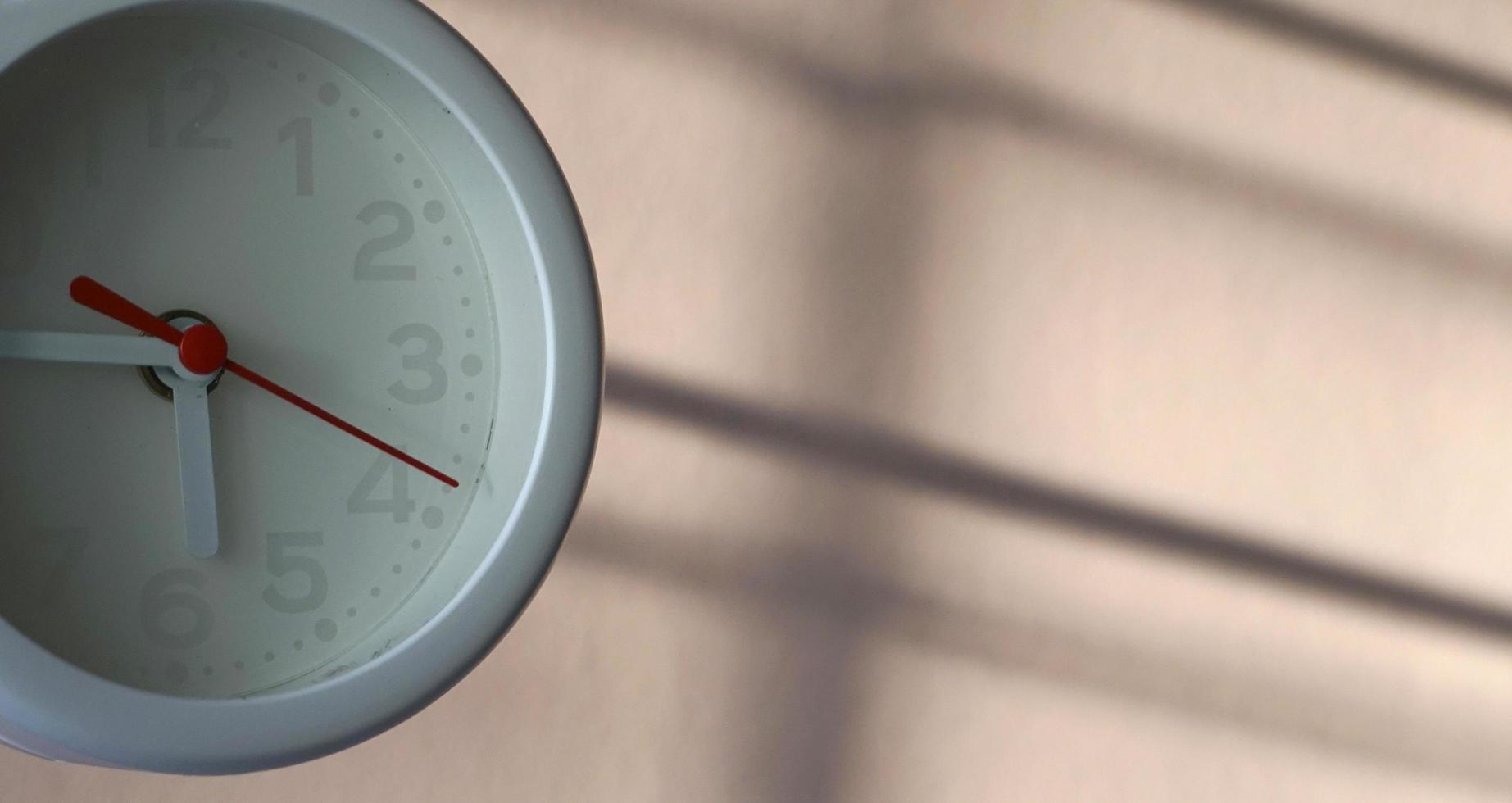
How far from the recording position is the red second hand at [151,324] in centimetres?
76

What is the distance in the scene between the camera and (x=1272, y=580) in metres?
1.38

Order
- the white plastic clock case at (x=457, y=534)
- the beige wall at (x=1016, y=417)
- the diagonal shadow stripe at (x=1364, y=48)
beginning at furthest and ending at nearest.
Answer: the diagonal shadow stripe at (x=1364, y=48), the beige wall at (x=1016, y=417), the white plastic clock case at (x=457, y=534)

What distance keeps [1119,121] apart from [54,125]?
3.12 ft

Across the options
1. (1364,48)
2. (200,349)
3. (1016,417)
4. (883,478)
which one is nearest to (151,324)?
(200,349)

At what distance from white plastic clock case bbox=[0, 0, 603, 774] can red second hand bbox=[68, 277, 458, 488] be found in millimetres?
109

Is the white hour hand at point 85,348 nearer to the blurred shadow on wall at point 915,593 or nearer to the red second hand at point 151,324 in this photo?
the red second hand at point 151,324

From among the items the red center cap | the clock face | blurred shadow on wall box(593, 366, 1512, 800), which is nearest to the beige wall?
blurred shadow on wall box(593, 366, 1512, 800)

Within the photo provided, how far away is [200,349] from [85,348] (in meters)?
0.06

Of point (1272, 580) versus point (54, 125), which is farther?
point (1272, 580)

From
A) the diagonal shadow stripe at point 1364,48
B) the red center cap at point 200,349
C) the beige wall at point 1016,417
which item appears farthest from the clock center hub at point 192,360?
the diagonal shadow stripe at point 1364,48

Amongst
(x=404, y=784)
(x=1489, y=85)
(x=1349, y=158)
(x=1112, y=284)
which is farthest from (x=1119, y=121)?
(x=404, y=784)

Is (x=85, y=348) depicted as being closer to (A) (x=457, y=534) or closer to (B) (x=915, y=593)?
(A) (x=457, y=534)

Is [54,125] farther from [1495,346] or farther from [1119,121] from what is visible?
[1495,346]

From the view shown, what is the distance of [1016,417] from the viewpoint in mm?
1302
